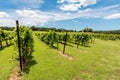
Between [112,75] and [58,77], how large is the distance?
764 centimetres

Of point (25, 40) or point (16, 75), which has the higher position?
point (25, 40)

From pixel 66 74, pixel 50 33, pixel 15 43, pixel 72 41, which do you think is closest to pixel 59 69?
pixel 66 74

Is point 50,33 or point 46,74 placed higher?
point 50,33

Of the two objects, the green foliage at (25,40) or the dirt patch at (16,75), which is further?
the green foliage at (25,40)

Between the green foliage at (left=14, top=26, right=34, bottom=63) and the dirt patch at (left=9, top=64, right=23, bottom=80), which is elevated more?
the green foliage at (left=14, top=26, right=34, bottom=63)

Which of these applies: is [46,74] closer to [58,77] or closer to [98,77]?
[58,77]

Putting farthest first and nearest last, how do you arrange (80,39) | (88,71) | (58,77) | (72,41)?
(72,41) < (80,39) < (88,71) < (58,77)

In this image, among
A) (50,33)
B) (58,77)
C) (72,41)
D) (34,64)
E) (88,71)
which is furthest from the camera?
(72,41)

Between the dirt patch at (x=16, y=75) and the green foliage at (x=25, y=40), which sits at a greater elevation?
the green foliage at (x=25, y=40)

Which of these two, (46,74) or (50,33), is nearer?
(46,74)

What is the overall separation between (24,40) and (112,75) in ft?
46.1

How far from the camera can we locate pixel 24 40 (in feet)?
85.8

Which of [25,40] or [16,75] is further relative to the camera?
[25,40]

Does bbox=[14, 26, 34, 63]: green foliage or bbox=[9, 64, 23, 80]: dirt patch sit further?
bbox=[14, 26, 34, 63]: green foliage
